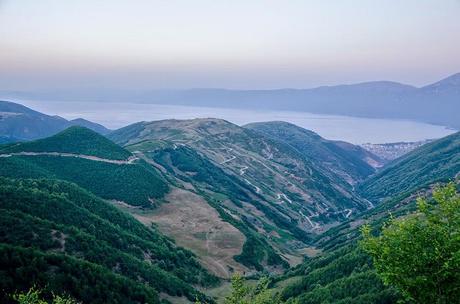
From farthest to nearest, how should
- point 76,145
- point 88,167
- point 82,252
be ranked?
point 76,145, point 88,167, point 82,252

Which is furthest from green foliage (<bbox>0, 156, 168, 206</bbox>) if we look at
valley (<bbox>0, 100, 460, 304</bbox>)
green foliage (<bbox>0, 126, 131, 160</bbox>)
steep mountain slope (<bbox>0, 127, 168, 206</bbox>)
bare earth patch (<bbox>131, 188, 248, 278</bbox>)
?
green foliage (<bbox>0, 126, 131, 160</bbox>)

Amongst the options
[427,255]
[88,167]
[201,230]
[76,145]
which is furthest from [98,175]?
[427,255]

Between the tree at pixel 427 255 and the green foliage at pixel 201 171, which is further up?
the tree at pixel 427 255

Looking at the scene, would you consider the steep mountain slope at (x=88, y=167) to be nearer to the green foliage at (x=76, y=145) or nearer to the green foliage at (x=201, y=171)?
the green foliage at (x=76, y=145)

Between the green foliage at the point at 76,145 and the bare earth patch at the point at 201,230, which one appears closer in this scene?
the bare earth patch at the point at 201,230

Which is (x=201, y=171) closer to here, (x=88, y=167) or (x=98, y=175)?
(x=88, y=167)

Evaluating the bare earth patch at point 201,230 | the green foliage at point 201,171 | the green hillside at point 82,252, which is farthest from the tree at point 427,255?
the green foliage at point 201,171

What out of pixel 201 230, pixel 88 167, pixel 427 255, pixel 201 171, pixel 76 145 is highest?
pixel 427 255
